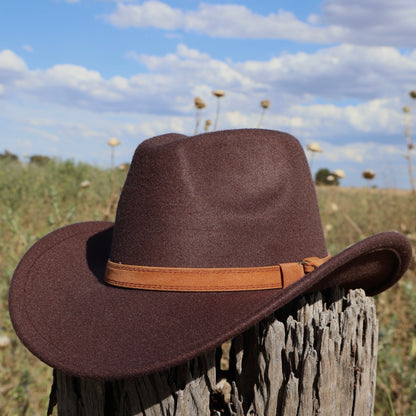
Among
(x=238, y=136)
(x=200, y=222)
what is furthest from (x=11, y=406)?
(x=238, y=136)

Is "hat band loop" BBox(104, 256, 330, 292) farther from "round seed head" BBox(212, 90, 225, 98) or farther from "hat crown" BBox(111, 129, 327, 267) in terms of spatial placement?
"round seed head" BBox(212, 90, 225, 98)

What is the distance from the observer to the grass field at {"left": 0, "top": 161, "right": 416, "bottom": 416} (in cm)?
295

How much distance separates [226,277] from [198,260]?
0.11 metres

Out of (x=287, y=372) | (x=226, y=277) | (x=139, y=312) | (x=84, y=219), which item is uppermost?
(x=226, y=277)

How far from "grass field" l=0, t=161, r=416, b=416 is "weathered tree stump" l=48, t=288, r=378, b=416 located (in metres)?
1.21

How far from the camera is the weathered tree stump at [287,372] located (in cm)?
138

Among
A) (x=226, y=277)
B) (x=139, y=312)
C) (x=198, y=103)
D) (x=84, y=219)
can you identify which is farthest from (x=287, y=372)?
(x=84, y=219)

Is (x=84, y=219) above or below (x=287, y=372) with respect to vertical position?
below

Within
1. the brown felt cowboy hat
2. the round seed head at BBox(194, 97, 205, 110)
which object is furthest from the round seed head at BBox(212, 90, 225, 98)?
the brown felt cowboy hat

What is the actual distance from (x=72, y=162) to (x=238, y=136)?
878 cm

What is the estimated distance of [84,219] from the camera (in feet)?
17.4

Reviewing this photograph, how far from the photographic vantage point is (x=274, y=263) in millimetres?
1513

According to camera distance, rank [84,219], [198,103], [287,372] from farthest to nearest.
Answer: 1. [84,219]
2. [198,103]
3. [287,372]

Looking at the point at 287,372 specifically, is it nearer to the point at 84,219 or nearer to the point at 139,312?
the point at 139,312
